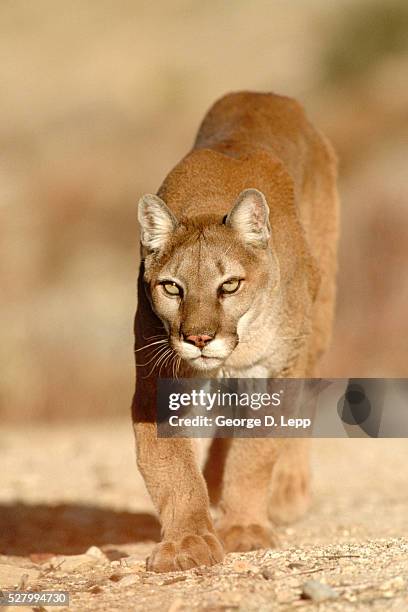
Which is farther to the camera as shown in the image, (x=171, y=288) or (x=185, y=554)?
(x=171, y=288)

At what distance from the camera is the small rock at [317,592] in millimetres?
4496

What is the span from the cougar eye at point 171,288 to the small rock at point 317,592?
162cm

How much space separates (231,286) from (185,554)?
4.07 ft

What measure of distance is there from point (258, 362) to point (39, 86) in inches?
1081

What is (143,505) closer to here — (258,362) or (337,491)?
(337,491)

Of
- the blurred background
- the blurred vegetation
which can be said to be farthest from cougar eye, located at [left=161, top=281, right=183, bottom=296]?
the blurred vegetation

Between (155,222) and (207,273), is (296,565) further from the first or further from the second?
(155,222)

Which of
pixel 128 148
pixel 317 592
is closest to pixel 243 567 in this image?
pixel 317 592

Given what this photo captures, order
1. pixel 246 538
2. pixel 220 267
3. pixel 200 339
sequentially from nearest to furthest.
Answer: pixel 200 339 < pixel 220 267 < pixel 246 538

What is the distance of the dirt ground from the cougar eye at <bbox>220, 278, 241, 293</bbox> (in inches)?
48.4

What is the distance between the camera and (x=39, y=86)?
3275cm

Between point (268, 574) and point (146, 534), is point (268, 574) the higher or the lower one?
the higher one

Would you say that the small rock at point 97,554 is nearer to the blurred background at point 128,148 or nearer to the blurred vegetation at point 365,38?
the blurred background at point 128,148

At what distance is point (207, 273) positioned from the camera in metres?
5.73
